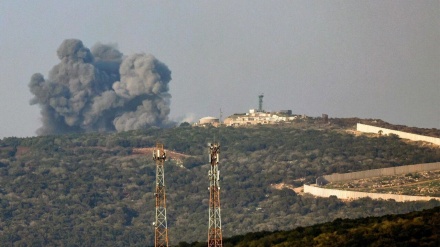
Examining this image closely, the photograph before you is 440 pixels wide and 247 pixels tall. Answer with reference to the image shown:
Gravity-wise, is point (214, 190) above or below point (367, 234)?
above

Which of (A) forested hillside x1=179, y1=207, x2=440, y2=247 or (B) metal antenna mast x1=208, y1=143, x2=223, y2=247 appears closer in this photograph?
(B) metal antenna mast x1=208, y1=143, x2=223, y2=247

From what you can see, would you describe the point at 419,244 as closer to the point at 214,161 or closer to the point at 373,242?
the point at 373,242

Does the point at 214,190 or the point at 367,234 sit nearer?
the point at 214,190

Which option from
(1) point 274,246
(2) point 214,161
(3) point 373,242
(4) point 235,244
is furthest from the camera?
(4) point 235,244

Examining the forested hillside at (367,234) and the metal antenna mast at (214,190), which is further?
the forested hillside at (367,234)

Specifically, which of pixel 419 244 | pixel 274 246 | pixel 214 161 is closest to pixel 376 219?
pixel 274 246

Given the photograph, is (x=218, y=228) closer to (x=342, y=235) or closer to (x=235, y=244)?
(x=342, y=235)

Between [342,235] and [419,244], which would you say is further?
[342,235]

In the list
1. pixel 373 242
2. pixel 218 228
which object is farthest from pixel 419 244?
pixel 218 228

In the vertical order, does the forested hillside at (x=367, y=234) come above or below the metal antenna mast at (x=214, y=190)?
below

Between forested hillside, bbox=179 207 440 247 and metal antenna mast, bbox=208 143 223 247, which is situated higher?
metal antenna mast, bbox=208 143 223 247

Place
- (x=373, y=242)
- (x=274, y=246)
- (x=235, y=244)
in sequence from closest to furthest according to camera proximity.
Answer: (x=373, y=242) → (x=274, y=246) → (x=235, y=244)
